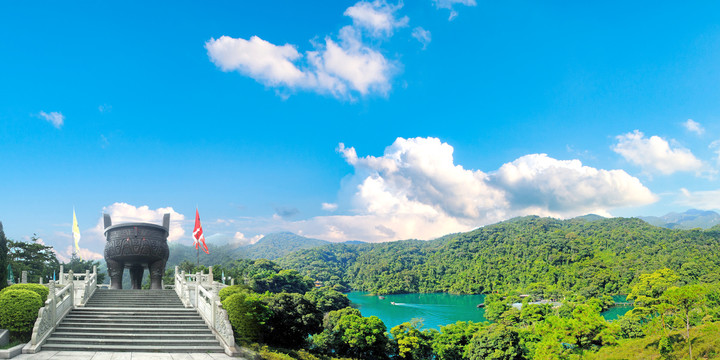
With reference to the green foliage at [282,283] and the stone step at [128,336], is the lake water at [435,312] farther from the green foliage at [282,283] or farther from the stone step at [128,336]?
the stone step at [128,336]

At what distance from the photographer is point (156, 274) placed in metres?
16.9

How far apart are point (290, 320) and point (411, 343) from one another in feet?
33.7

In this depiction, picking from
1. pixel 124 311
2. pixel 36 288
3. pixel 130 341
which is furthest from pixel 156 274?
pixel 130 341

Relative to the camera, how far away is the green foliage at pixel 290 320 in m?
17.7

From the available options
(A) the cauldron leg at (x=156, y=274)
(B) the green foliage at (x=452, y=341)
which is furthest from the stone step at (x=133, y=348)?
(B) the green foliage at (x=452, y=341)

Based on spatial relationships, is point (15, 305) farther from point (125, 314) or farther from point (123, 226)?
point (123, 226)

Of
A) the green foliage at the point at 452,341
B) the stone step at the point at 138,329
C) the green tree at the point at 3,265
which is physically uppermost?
the green tree at the point at 3,265

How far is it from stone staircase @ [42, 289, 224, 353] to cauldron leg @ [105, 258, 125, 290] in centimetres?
434

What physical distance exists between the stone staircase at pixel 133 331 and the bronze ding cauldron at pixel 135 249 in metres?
4.14

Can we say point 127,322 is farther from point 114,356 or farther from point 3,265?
point 3,265

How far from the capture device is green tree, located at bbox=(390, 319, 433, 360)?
25.9 m

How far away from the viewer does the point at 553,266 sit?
77.0 metres

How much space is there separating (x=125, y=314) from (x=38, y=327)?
7.55 ft

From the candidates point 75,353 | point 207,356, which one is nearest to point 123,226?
point 75,353
